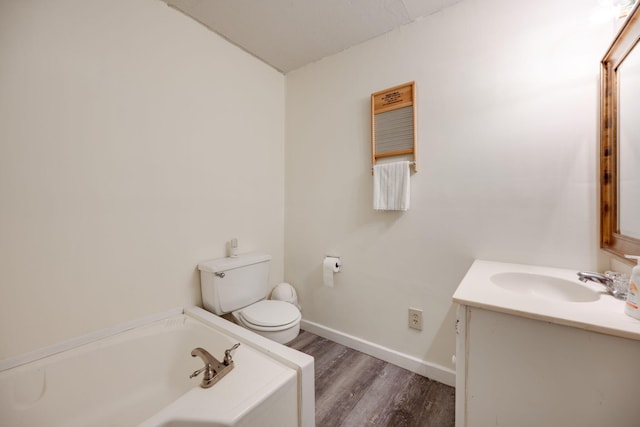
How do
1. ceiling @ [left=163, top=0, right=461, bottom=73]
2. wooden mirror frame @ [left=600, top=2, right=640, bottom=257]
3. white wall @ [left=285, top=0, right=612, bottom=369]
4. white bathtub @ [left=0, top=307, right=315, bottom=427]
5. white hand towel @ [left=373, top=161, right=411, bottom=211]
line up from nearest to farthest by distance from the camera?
white bathtub @ [left=0, top=307, right=315, bottom=427], wooden mirror frame @ [left=600, top=2, right=640, bottom=257], white wall @ [left=285, top=0, right=612, bottom=369], ceiling @ [left=163, top=0, right=461, bottom=73], white hand towel @ [left=373, top=161, right=411, bottom=211]

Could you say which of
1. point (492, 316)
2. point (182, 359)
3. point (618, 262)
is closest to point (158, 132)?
point (182, 359)

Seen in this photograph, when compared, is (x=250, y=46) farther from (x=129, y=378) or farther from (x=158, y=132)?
(x=129, y=378)

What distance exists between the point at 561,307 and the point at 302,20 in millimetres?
2027

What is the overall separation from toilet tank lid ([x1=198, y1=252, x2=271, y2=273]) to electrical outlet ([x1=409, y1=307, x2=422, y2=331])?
1.11 m

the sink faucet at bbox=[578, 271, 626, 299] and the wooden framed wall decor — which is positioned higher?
the wooden framed wall decor

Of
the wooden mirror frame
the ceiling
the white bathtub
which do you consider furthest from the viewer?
the ceiling

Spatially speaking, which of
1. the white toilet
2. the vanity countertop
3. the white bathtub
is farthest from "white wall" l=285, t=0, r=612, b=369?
the white bathtub

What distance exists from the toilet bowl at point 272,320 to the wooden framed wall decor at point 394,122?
1.22m

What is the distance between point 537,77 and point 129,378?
8.59ft

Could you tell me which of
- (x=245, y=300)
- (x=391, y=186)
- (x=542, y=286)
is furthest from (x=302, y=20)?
(x=542, y=286)

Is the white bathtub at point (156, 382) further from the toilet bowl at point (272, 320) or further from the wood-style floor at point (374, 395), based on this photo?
the wood-style floor at point (374, 395)

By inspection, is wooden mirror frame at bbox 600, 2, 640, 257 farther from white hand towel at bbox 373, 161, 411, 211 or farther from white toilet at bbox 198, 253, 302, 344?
white toilet at bbox 198, 253, 302, 344

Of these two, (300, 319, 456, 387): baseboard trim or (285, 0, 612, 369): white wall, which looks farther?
(300, 319, 456, 387): baseboard trim

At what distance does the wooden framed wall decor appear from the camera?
1.65 meters
